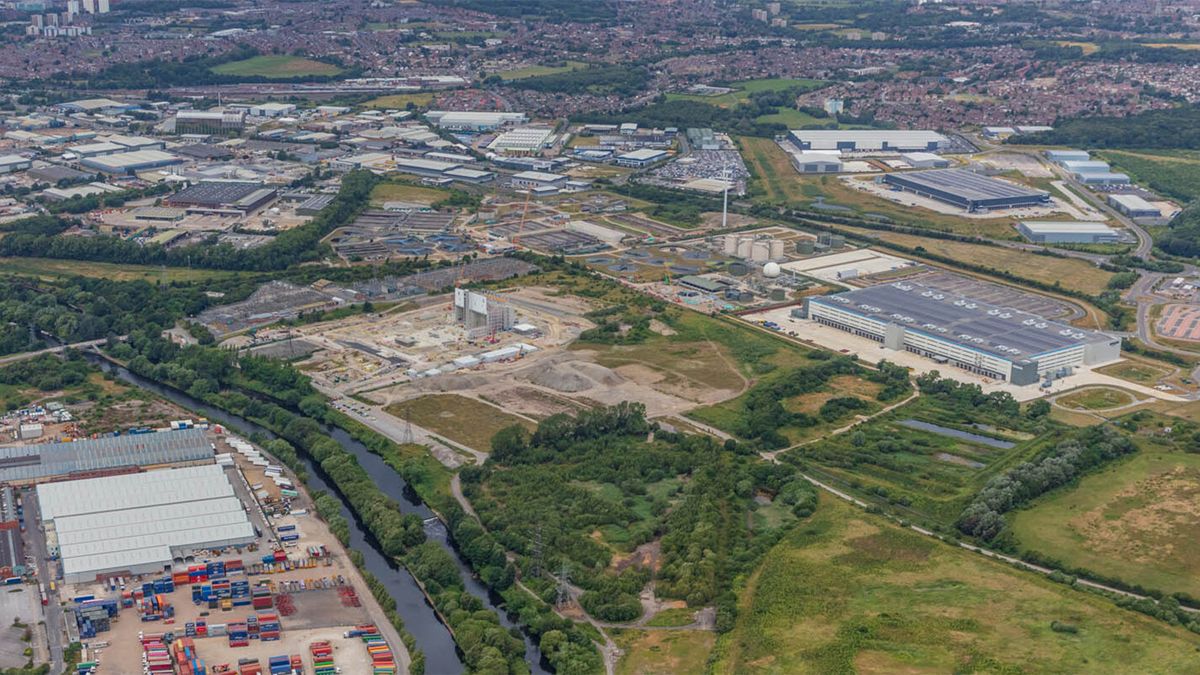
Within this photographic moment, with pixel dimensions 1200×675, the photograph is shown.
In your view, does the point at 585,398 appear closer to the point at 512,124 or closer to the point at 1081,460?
the point at 1081,460

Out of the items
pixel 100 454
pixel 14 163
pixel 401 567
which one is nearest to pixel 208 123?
pixel 14 163

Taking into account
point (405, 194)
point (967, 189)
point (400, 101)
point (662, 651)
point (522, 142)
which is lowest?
A: point (662, 651)

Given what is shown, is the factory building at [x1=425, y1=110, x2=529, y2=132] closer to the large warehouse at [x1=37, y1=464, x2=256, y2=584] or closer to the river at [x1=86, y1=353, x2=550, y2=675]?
the river at [x1=86, y1=353, x2=550, y2=675]

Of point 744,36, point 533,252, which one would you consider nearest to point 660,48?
point 744,36

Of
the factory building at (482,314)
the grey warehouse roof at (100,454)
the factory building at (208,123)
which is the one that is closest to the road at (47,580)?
the grey warehouse roof at (100,454)

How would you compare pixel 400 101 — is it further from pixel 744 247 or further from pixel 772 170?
pixel 744 247
